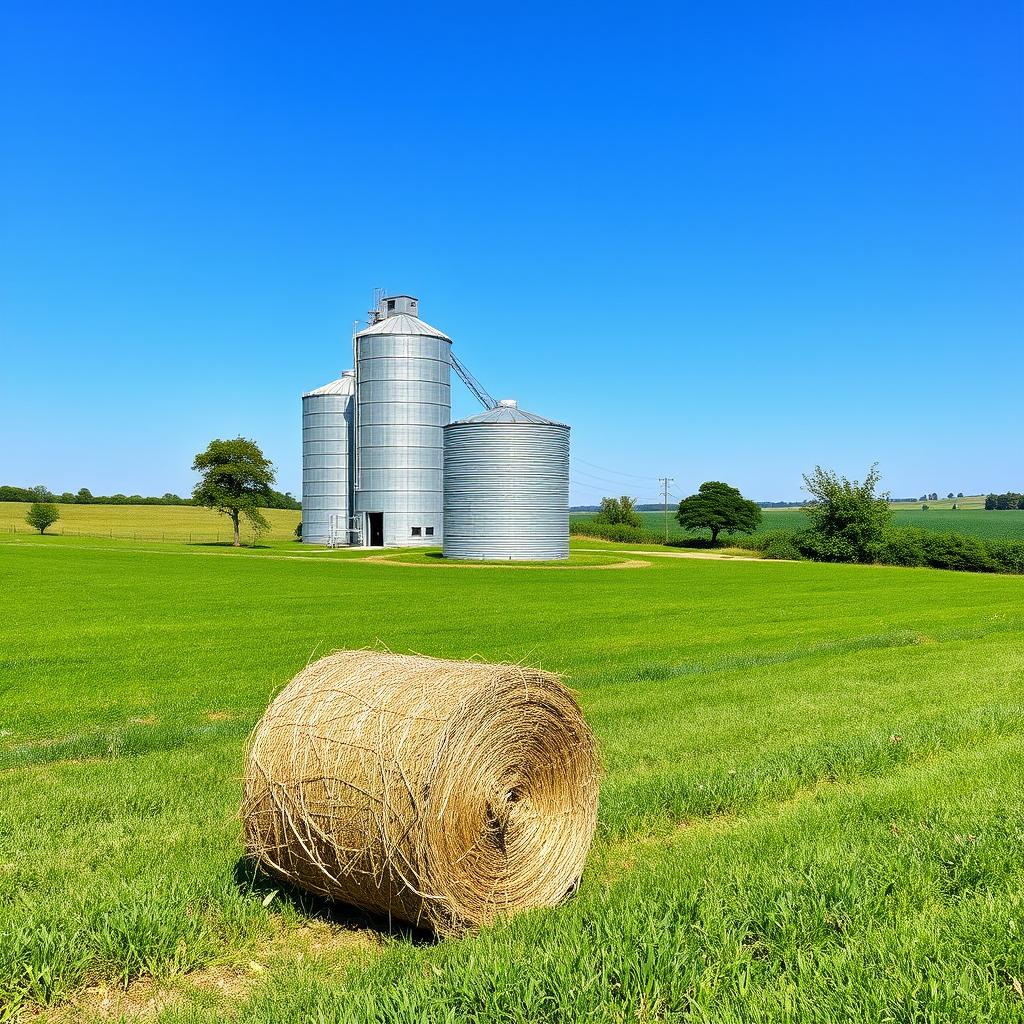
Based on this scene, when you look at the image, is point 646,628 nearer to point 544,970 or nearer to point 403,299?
point 544,970

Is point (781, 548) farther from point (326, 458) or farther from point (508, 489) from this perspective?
point (326, 458)

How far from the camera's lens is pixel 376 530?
227 ft

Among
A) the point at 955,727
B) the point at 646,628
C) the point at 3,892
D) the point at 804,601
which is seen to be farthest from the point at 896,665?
the point at 804,601

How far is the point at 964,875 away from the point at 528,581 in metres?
33.8

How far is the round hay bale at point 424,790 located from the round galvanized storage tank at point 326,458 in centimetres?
6831

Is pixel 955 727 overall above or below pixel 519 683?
below

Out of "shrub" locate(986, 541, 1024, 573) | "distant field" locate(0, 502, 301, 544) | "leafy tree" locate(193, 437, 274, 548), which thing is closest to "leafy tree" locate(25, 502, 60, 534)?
"distant field" locate(0, 502, 301, 544)

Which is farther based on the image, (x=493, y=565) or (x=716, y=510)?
(x=716, y=510)

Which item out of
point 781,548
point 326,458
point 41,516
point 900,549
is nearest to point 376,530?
point 326,458

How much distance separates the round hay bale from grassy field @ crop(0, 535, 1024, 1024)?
0.99 feet

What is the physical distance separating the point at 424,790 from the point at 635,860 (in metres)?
2.15

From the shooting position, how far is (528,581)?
1567 inches

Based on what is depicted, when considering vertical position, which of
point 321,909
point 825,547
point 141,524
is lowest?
point 321,909

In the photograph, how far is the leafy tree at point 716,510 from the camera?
293 feet
